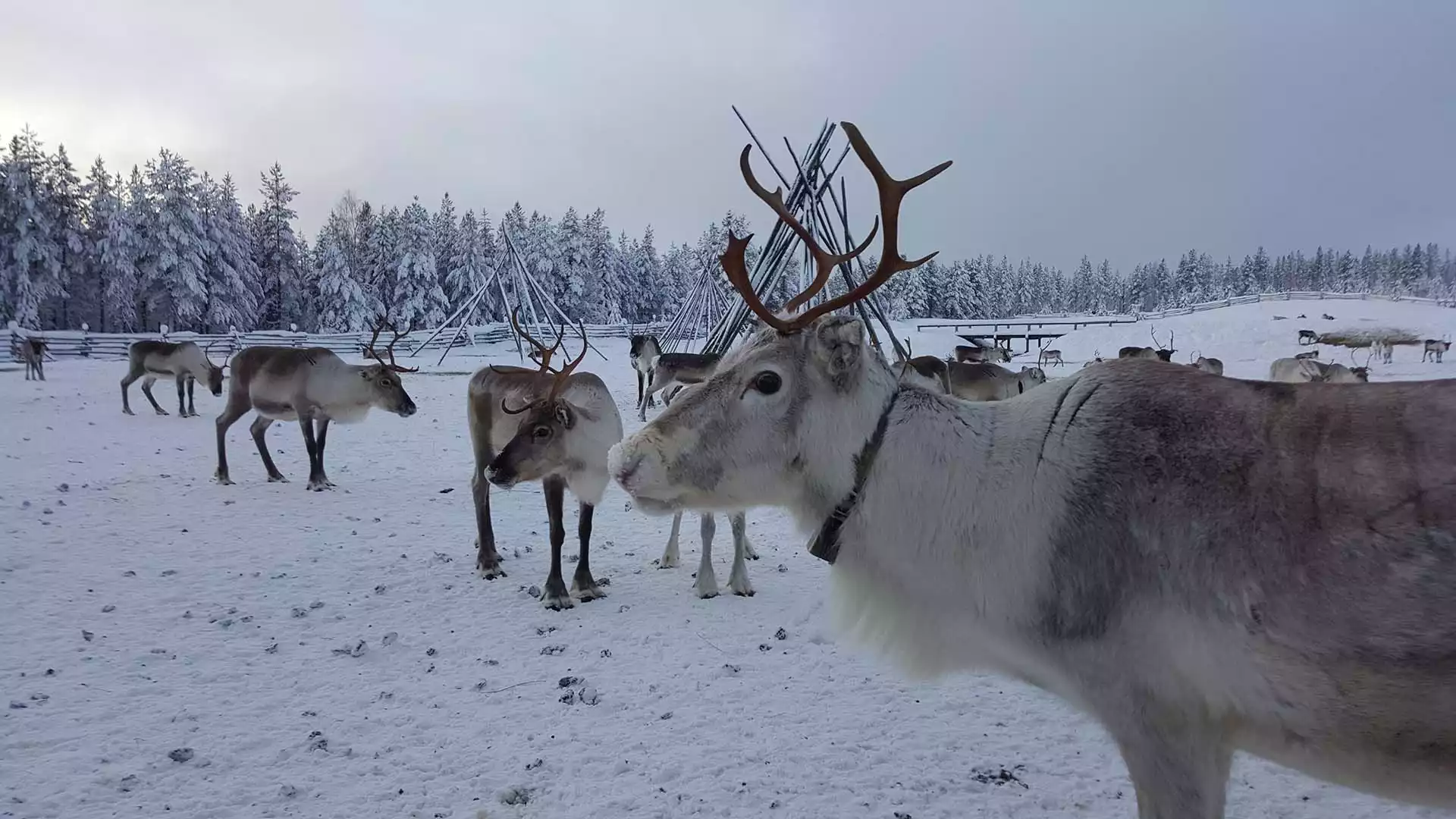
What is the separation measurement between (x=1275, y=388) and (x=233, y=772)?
4607 mm

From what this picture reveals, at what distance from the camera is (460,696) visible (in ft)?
14.0

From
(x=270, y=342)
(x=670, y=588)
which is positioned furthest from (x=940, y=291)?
(x=670, y=588)

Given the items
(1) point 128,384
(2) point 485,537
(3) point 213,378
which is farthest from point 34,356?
(2) point 485,537

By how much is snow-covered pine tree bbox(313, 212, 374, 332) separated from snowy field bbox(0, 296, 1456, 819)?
154 feet

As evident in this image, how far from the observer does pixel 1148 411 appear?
2.22 m

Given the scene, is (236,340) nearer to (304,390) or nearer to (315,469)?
(304,390)

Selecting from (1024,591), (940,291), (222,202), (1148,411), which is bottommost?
(1024,591)

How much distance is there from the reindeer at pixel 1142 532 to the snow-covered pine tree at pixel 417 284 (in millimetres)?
54233

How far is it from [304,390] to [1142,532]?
1153cm

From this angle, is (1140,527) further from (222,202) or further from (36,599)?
(222,202)

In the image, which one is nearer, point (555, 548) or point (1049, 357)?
point (555, 548)

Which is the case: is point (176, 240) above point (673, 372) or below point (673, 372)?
above

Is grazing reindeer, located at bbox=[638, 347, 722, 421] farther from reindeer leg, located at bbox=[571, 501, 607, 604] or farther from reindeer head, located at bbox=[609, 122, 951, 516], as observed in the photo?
reindeer head, located at bbox=[609, 122, 951, 516]

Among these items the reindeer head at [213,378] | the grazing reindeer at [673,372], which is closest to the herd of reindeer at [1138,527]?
the grazing reindeer at [673,372]
